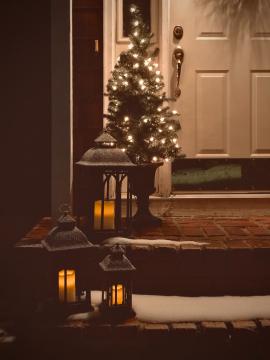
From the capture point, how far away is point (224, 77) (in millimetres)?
6031

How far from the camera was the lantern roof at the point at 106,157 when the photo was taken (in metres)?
4.73

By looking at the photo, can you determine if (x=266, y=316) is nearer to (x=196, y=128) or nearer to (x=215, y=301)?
(x=215, y=301)

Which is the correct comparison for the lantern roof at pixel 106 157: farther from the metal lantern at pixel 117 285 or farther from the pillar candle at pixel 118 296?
the pillar candle at pixel 118 296

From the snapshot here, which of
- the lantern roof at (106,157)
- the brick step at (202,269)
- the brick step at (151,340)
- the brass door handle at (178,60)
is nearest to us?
the brick step at (151,340)

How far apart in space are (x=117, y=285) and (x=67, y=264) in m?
0.31

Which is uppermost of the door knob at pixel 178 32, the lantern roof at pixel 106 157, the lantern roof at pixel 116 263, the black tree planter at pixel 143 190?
the door knob at pixel 178 32

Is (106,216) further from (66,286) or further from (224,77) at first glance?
(224,77)

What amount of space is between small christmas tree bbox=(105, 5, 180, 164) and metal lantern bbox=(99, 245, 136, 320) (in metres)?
1.38

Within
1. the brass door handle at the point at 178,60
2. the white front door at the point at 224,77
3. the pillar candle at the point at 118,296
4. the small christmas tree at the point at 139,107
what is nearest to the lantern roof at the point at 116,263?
the pillar candle at the point at 118,296

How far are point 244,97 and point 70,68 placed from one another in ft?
5.06

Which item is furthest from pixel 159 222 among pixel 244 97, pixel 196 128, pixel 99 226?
pixel 244 97

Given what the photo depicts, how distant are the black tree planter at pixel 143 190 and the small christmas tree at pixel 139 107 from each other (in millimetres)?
84

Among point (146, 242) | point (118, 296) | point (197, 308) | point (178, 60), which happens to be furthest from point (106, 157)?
point (178, 60)

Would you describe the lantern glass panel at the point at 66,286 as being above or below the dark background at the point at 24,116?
below
